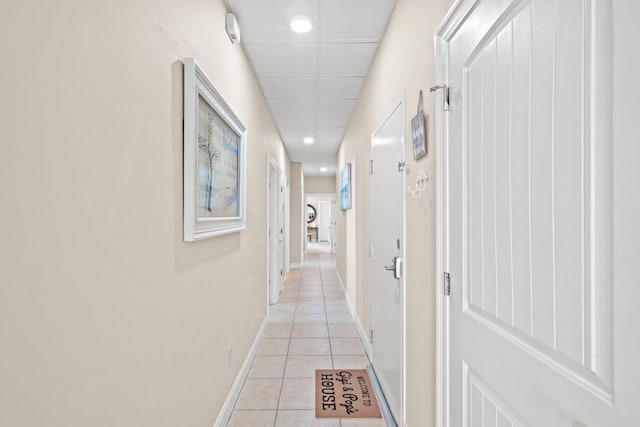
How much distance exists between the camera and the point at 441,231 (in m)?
1.35

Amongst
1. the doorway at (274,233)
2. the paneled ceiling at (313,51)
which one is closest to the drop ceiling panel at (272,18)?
the paneled ceiling at (313,51)

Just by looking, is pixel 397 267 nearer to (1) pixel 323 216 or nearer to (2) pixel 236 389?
(2) pixel 236 389

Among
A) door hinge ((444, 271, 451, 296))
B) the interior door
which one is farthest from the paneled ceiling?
the interior door

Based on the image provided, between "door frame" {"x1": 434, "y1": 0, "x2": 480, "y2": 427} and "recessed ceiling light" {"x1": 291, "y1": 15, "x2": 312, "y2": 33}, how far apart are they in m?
1.25

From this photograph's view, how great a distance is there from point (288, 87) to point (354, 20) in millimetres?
1338

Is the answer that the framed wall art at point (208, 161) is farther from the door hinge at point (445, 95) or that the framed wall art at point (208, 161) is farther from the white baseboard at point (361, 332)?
the white baseboard at point (361, 332)

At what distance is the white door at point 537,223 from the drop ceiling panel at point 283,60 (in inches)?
69.8

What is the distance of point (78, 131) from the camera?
0.82 m

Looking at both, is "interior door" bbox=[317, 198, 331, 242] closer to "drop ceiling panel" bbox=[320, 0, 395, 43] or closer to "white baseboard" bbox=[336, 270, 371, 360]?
"white baseboard" bbox=[336, 270, 371, 360]

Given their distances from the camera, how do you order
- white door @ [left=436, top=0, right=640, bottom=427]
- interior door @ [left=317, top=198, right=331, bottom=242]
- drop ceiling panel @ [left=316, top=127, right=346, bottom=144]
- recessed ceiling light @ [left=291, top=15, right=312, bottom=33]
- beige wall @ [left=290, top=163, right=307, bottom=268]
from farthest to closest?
interior door @ [left=317, top=198, right=331, bottom=242] → beige wall @ [left=290, top=163, right=307, bottom=268] → drop ceiling panel @ [left=316, top=127, right=346, bottom=144] → recessed ceiling light @ [left=291, top=15, right=312, bottom=33] → white door @ [left=436, top=0, right=640, bottom=427]

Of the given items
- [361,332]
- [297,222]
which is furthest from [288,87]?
[297,222]

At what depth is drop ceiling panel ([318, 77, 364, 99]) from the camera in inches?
133

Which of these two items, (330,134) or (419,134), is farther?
(330,134)

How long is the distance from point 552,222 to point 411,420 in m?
1.45
